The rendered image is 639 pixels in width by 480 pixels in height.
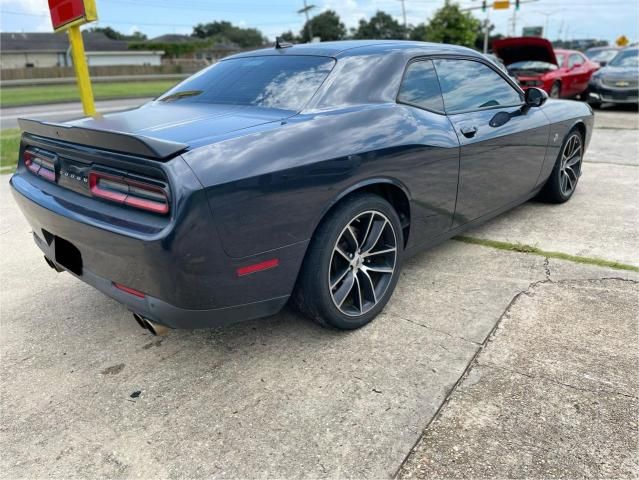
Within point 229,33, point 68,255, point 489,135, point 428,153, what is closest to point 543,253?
point 489,135

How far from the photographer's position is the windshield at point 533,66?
473 inches

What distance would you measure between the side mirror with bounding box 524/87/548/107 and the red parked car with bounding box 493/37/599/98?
296 inches

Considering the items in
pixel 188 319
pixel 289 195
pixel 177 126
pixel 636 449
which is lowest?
pixel 636 449

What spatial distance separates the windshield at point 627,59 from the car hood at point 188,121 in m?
12.6

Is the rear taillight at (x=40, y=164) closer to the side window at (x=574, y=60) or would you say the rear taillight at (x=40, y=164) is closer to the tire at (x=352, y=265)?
the tire at (x=352, y=265)

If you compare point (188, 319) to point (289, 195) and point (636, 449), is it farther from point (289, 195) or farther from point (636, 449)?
point (636, 449)

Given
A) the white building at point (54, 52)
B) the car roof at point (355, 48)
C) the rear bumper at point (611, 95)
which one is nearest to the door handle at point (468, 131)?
the car roof at point (355, 48)

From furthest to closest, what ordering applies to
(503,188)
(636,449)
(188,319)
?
(503,188)
(188,319)
(636,449)

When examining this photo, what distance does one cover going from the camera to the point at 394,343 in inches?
107

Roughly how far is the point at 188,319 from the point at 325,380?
70 centimetres

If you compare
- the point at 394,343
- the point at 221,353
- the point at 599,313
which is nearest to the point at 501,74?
the point at 599,313

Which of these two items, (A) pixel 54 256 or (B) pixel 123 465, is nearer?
(B) pixel 123 465

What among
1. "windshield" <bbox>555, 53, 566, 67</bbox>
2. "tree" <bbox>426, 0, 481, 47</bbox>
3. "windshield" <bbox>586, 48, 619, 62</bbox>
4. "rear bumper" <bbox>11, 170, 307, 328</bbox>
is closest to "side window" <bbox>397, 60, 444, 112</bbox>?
"rear bumper" <bbox>11, 170, 307, 328</bbox>

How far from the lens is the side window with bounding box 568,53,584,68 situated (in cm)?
1280
